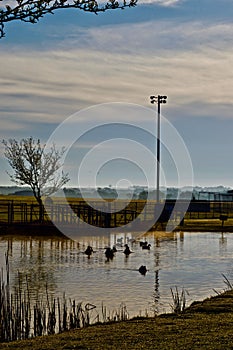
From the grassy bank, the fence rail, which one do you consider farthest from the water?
the fence rail

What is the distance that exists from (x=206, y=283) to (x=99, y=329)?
745 centimetres

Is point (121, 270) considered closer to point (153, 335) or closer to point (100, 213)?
point (153, 335)

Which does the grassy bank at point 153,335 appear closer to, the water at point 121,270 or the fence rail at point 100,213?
the water at point 121,270

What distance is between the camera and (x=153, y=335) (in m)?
8.45

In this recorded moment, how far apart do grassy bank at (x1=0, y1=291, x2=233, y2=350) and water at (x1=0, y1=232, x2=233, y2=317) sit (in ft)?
7.86

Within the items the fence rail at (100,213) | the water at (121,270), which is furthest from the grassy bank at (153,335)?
the fence rail at (100,213)

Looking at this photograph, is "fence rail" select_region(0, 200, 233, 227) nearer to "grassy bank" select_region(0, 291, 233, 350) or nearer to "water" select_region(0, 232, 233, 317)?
"water" select_region(0, 232, 233, 317)

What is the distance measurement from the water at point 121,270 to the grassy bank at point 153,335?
2.40 meters

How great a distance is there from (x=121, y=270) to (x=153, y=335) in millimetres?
10187

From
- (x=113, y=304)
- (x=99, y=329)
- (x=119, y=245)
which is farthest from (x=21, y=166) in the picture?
(x=99, y=329)

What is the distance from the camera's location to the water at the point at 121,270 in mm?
13961

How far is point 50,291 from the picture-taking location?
14453 mm

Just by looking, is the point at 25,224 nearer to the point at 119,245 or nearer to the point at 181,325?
the point at 119,245

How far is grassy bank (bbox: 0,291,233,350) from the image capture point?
786 cm
